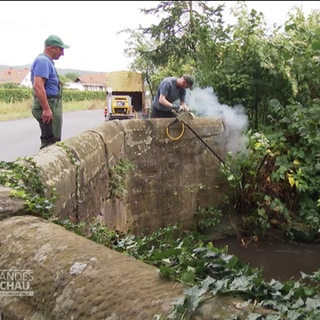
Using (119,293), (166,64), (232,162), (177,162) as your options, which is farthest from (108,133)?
(166,64)

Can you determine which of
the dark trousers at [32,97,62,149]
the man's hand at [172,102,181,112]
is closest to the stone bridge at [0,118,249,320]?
the man's hand at [172,102,181,112]

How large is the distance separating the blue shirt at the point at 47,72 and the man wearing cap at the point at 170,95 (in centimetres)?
230

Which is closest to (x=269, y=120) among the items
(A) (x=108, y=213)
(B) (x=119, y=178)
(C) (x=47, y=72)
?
(B) (x=119, y=178)

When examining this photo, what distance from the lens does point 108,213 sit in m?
4.54

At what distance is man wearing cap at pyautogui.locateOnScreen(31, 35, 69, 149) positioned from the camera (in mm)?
4230

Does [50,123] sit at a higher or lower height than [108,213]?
higher

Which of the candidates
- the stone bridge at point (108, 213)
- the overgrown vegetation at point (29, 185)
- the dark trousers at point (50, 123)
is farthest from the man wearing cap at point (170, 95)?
the overgrown vegetation at point (29, 185)

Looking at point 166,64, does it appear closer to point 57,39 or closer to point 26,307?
point 57,39

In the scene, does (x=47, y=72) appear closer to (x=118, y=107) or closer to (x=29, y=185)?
(x=29, y=185)

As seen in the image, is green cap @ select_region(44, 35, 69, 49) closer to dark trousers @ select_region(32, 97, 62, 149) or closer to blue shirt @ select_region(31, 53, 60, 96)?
blue shirt @ select_region(31, 53, 60, 96)

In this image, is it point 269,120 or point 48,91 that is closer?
point 48,91

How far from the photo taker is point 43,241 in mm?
1770
